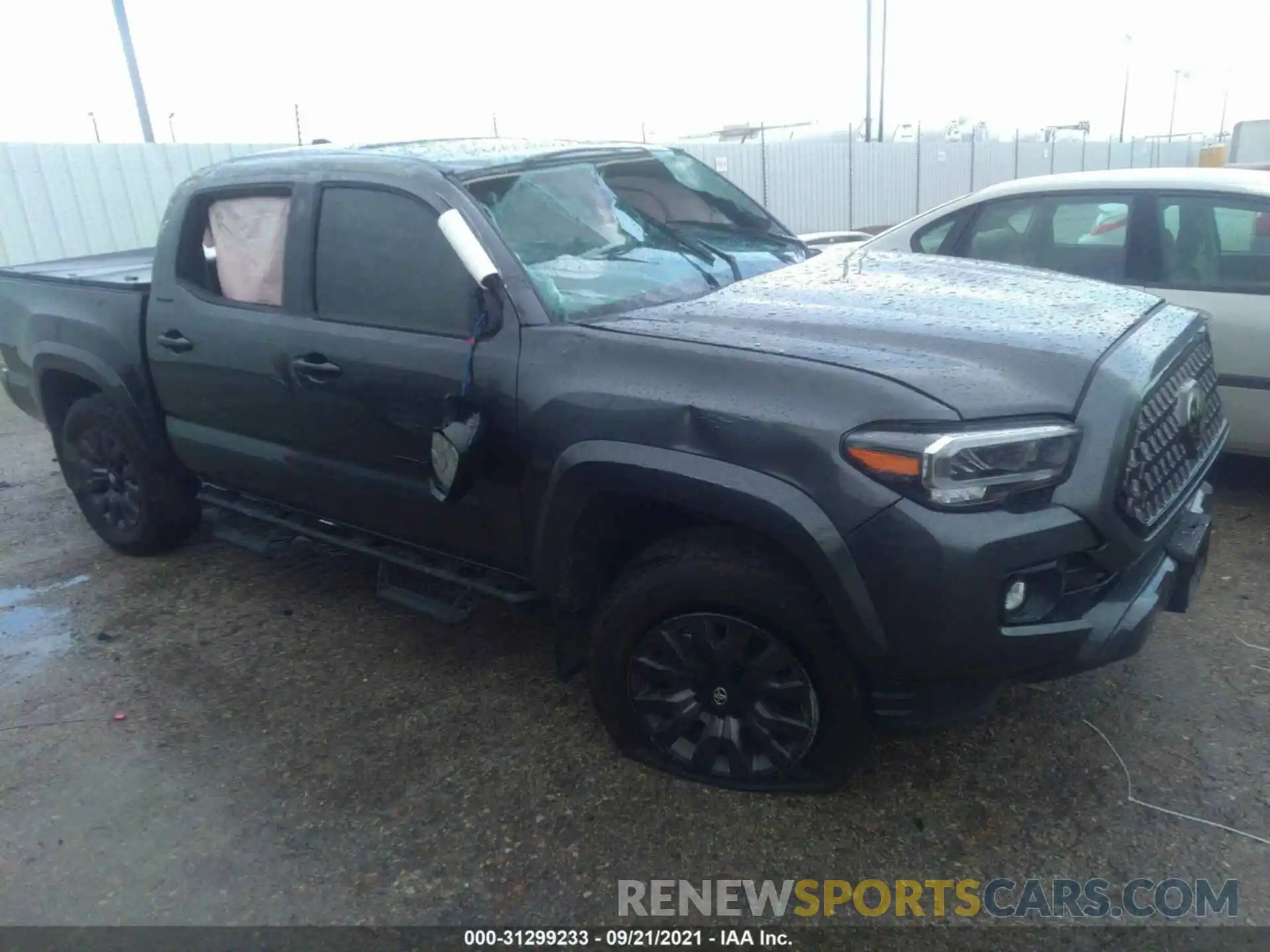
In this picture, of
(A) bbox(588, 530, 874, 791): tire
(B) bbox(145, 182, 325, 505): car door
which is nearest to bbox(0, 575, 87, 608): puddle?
(B) bbox(145, 182, 325, 505): car door

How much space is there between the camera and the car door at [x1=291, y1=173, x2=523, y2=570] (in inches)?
117

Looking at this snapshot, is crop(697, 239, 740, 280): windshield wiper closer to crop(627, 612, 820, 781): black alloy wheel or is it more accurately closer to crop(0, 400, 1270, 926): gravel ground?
crop(627, 612, 820, 781): black alloy wheel

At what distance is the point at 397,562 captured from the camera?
3.45 m

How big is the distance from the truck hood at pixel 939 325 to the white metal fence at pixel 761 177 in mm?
10059

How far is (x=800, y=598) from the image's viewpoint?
8.05 ft

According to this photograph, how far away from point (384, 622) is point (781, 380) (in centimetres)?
231

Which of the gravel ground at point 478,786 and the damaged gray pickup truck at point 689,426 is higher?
the damaged gray pickup truck at point 689,426

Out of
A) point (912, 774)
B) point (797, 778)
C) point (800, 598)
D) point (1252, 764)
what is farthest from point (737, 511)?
point (1252, 764)

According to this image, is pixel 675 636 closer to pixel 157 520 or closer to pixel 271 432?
pixel 271 432

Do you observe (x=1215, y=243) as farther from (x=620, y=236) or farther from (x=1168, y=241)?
(x=620, y=236)

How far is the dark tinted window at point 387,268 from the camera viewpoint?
120 inches

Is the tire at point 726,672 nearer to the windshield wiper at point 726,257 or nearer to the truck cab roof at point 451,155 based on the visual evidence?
the windshield wiper at point 726,257

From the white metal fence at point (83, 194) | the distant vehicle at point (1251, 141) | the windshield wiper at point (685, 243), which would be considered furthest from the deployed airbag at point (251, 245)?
the distant vehicle at point (1251, 141)

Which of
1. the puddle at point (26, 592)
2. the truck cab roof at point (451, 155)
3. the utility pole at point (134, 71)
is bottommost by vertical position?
the puddle at point (26, 592)
